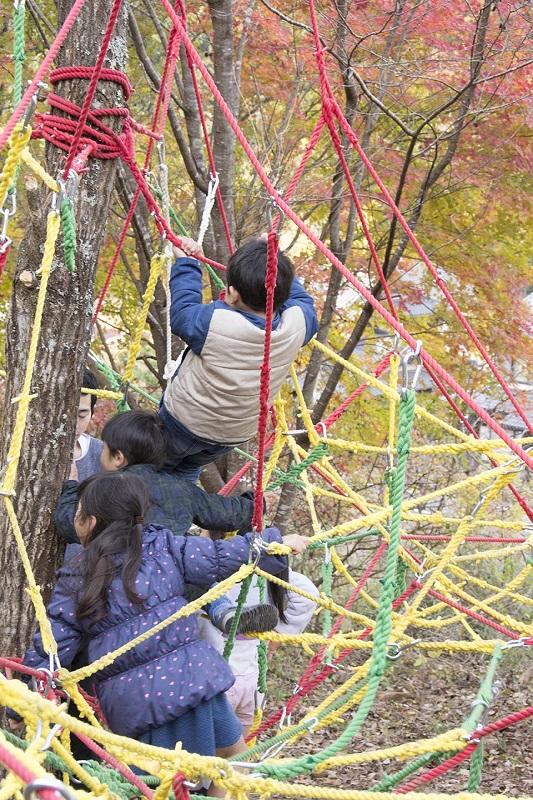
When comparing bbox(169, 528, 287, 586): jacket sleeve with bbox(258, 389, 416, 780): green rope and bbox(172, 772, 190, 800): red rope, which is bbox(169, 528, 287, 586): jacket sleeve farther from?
bbox(172, 772, 190, 800): red rope

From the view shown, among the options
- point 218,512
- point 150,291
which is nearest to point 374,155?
point 150,291

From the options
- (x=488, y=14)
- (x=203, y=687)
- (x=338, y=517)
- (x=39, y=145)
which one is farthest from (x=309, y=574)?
(x=203, y=687)

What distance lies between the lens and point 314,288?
13.2ft

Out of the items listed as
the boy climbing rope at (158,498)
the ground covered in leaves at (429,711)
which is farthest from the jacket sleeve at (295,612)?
the ground covered in leaves at (429,711)

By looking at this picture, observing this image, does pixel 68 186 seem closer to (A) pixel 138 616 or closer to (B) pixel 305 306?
(B) pixel 305 306

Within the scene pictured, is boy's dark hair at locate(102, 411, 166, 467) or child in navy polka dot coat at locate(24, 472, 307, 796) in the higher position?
boy's dark hair at locate(102, 411, 166, 467)

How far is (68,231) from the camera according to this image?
69.2 inches

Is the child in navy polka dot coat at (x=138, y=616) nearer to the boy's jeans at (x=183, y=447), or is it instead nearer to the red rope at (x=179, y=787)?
the boy's jeans at (x=183, y=447)

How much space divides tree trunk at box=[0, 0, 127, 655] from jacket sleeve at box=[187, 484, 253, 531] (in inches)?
11.8

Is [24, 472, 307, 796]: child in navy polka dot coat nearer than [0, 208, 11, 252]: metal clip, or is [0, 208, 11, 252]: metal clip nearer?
[0, 208, 11, 252]: metal clip

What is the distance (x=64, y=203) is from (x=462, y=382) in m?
2.98

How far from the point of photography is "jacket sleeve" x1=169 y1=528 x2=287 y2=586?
1.69 metres

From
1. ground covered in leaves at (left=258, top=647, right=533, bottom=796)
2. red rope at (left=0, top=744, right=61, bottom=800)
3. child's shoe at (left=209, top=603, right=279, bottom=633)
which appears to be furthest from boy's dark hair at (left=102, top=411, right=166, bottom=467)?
ground covered in leaves at (left=258, top=647, right=533, bottom=796)

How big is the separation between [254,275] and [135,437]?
1.40ft
